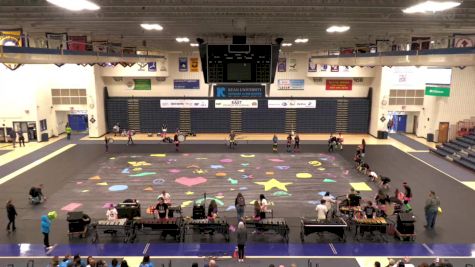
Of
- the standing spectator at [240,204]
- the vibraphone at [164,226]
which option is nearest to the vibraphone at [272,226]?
the standing spectator at [240,204]

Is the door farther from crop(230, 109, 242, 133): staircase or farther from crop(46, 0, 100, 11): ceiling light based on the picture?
crop(46, 0, 100, 11): ceiling light

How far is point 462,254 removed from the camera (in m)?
11.6

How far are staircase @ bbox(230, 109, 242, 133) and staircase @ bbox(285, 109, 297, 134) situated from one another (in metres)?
4.20

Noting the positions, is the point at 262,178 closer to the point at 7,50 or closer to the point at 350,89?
the point at 7,50

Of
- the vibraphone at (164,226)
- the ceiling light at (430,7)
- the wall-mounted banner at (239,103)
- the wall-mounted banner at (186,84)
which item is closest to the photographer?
the ceiling light at (430,7)

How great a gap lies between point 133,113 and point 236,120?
9331mm

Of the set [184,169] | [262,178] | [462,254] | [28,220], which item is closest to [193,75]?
[184,169]

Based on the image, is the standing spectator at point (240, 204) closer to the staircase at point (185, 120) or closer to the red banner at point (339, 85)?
the staircase at point (185, 120)

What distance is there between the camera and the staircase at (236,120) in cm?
3308

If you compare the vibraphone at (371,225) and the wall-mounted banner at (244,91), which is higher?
the wall-mounted banner at (244,91)

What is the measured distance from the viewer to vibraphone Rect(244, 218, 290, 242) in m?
12.5

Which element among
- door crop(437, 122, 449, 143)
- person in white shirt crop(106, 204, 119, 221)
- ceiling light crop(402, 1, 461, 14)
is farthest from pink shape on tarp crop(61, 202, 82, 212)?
door crop(437, 122, 449, 143)

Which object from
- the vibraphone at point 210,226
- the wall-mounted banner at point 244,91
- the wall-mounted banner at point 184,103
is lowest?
the vibraphone at point 210,226

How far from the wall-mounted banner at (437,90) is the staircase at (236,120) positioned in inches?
604
